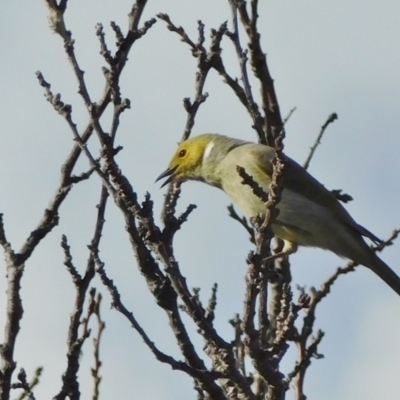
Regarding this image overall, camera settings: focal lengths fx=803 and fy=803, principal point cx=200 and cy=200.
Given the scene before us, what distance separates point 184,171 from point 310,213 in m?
1.40

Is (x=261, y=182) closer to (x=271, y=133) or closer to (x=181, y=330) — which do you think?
(x=271, y=133)

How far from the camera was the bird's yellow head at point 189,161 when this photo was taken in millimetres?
7723

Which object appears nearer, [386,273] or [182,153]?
[386,273]

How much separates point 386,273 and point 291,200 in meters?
1.10

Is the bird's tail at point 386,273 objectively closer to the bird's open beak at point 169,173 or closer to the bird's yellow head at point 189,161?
the bird's yellow head at point 189,161

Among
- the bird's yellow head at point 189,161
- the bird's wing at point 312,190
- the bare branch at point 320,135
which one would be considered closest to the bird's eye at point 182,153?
the bird's yellow head at point 189,161

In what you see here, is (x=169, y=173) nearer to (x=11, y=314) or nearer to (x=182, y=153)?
(x=182, y=153)

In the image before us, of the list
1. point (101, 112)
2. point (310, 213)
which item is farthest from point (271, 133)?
point (101, 112)

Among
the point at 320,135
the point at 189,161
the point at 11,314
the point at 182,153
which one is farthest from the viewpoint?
the point at 182,153

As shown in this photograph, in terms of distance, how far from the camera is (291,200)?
709 centimetres

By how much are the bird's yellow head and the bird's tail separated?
5.92ft

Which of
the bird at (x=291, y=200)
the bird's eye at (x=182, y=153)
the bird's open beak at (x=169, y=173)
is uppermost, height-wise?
the bird's eye at (x=182, y=153)

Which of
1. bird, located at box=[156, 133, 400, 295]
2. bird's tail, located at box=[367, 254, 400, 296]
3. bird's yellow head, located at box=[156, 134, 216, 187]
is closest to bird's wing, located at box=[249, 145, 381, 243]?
bird, located at box=[156, 133, 400, 295]

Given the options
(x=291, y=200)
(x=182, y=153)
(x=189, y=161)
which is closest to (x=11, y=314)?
(x=291, y=200)
